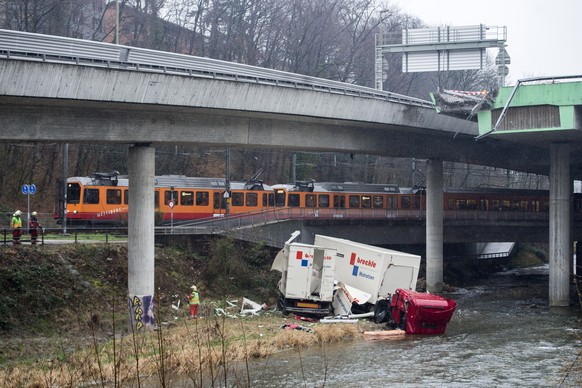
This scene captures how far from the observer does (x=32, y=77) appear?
28.7 m

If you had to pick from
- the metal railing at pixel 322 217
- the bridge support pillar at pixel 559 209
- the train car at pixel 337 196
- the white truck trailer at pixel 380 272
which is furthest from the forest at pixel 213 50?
the white truck trailer at pixel 380 272

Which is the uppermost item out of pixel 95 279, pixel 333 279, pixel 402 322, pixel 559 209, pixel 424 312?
pixel 559 209

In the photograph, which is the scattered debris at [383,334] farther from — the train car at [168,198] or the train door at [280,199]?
the train door at [280,199]

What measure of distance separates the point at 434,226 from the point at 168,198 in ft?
55.5

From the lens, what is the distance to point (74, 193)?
1980 inches

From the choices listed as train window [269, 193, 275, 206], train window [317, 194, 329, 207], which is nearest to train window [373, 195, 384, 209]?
train window [317, 194, 329, 207]

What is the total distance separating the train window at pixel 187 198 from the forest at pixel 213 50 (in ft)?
32.5

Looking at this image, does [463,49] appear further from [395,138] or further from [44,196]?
[44,196]

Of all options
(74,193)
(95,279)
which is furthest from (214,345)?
(74,193)

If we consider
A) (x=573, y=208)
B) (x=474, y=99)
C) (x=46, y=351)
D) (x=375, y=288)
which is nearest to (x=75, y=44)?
(x=46, y=351)

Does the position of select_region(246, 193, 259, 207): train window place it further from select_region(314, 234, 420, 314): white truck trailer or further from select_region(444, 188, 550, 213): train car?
select_region(314, 234, 420, 314): white truck trailer

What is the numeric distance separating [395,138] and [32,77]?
82.8 feet

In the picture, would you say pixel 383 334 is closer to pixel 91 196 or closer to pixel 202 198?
pixel 91 196

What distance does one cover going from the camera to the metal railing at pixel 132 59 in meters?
29.2
